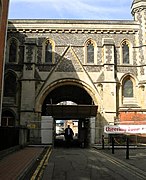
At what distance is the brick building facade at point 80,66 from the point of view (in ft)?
97.8

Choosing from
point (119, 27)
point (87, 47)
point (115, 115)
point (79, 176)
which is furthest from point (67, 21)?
point (79, 176)

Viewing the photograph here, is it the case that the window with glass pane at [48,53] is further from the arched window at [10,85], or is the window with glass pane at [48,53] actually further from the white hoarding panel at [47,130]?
the white hoarding panel at [47,130]

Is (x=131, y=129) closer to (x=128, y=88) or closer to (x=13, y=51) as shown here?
(x=128, y=88)

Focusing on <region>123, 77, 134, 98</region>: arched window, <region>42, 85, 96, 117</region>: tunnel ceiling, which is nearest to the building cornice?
<region>123, 77, 134, 98</region>: arched window

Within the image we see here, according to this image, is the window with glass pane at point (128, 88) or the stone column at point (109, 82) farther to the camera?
the window with glass pane at point (128, 88)

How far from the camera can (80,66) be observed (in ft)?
102

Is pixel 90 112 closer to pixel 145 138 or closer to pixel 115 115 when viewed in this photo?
pixel 115 115

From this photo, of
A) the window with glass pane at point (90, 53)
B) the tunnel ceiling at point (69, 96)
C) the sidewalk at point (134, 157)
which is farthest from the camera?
the tunnel ceiling at point (69, 96)

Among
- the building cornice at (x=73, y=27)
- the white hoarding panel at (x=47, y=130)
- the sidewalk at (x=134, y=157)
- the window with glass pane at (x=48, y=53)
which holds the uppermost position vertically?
the building cornice at (x=73, y=27)

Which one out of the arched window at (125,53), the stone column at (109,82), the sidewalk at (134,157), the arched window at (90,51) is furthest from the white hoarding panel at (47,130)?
the arched window at (125,53)

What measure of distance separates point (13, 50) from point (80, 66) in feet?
23.8

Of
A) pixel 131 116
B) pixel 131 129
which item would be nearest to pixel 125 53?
pixel 131 116

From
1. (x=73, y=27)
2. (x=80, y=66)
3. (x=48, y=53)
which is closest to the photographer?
(x=80, y=66)

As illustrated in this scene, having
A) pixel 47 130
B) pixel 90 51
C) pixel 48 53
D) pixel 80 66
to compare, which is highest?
pixel 90 51
